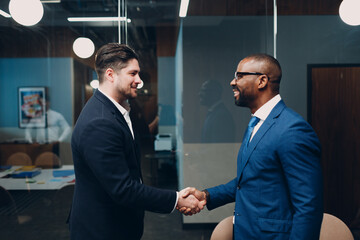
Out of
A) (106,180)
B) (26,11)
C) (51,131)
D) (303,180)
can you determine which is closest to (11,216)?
(51,131)

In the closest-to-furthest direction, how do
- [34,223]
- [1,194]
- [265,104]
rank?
[265,104]
[1,194]
[34,223]

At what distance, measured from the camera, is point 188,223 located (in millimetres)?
3527

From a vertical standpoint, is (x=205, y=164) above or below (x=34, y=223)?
above

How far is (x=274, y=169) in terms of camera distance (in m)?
1.40

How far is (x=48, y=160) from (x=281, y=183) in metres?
3.00

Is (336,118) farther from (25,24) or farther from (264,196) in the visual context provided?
(25,24)

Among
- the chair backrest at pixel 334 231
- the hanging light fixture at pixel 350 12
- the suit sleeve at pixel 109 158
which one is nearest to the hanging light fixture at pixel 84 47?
the suit sleeve at pixel 109 158

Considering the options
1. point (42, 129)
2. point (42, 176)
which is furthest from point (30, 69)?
point (42, 176)

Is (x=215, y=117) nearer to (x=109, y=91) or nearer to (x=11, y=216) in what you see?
(x=109, y=91)

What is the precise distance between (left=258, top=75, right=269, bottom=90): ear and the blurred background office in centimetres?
179

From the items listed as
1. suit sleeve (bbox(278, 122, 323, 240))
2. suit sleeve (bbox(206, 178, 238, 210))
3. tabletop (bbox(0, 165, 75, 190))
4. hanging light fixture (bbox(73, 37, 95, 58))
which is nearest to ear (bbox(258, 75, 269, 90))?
suit sleeve (bbox(278, 122, 323, 240))

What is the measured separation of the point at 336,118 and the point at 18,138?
4.08 m

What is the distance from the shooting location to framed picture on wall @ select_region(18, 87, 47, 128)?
3.18 metres

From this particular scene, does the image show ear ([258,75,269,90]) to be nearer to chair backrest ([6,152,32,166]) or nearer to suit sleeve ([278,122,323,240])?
suit sleeve ([278,122,323,240])
